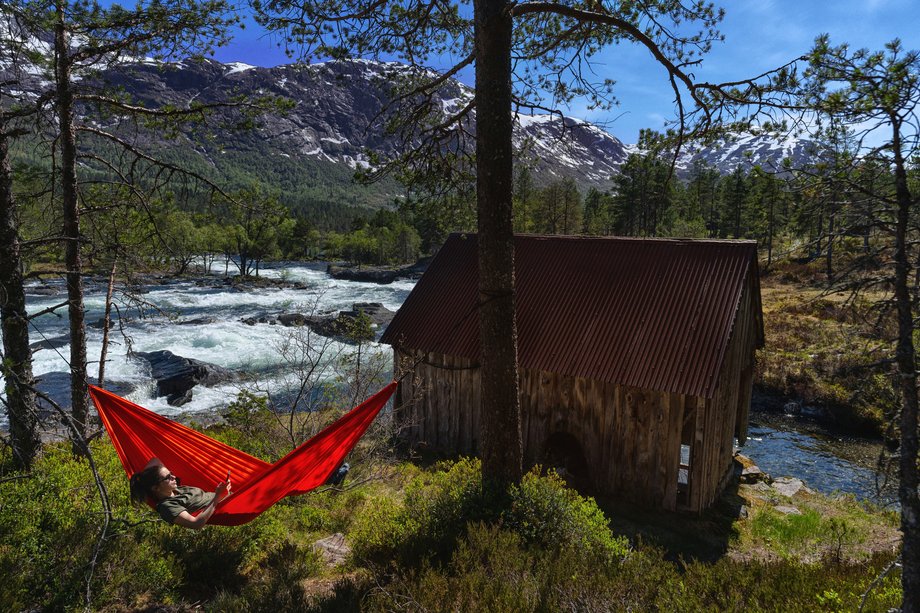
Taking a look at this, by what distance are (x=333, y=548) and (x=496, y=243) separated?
14.8 feet

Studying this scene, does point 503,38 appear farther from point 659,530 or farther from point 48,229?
point 659,530

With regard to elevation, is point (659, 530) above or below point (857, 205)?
below

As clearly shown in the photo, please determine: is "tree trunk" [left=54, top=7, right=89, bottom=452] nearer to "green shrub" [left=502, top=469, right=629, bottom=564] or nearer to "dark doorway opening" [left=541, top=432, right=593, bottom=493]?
"green shrub" [left=502, top=469, right=629, bottom=564]

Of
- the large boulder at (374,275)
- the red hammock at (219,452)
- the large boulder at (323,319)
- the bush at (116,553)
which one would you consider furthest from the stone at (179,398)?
the large boulder at (374,275)

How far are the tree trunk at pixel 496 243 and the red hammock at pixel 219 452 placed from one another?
130 cm

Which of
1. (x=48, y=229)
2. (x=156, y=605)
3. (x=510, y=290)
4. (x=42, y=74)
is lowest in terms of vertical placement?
(x=156, y=605)

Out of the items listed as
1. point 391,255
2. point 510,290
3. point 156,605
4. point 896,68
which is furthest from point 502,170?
point 391,255

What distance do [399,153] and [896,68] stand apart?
5487mm

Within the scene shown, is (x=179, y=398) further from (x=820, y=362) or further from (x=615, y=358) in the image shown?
(x=820, y=362)

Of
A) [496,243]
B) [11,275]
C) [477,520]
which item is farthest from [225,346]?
[496,243]

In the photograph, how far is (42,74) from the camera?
655 centimetres

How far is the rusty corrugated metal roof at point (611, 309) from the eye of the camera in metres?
9.30

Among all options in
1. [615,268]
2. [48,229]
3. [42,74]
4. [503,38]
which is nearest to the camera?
[503,38]

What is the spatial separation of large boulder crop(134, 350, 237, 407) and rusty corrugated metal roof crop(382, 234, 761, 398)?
409 inches
